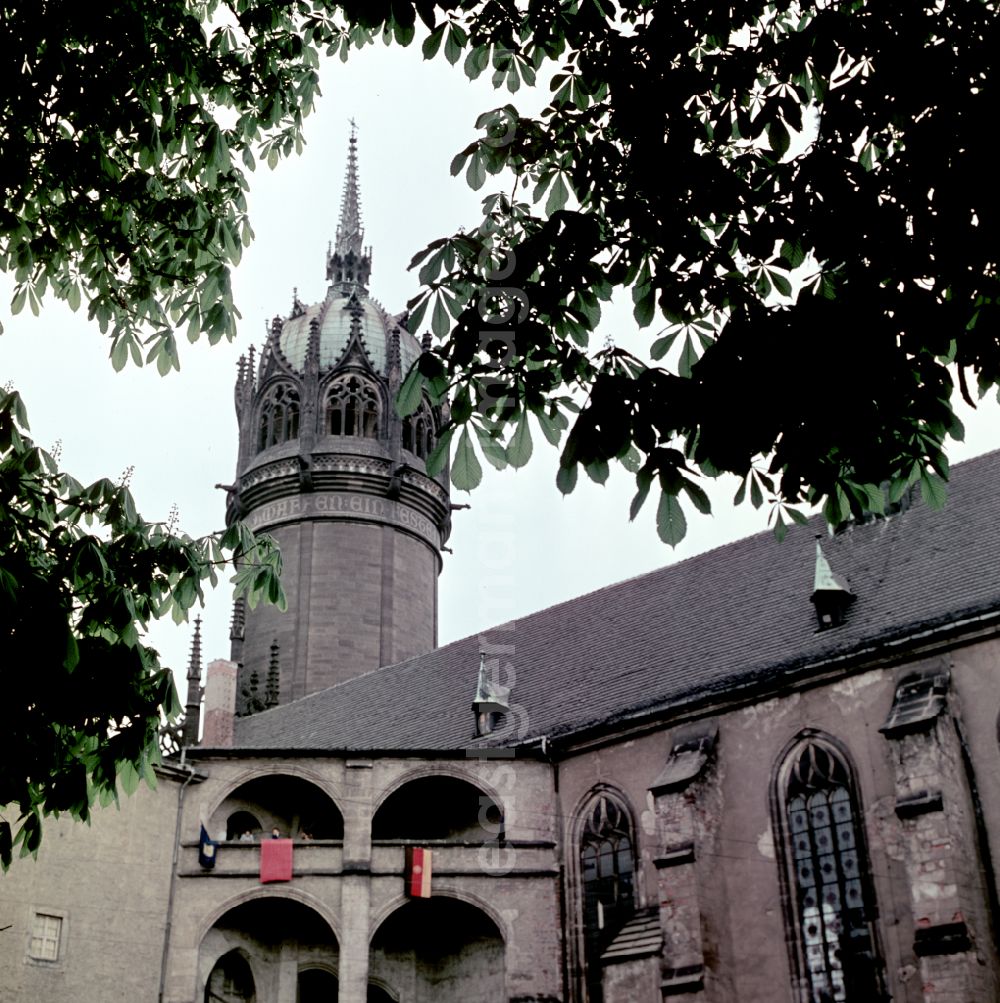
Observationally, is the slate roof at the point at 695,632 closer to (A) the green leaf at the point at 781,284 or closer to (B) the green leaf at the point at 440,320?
(A) the green leaf at the point at 781,284

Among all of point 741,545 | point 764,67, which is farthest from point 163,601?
point 741,545

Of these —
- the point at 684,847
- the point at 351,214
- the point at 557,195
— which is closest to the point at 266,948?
the point at 684,847

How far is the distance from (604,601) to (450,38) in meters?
23.7

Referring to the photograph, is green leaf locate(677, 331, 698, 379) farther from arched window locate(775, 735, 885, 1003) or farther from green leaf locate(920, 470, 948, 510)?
arched window locate(775, 735, 885, 1003)

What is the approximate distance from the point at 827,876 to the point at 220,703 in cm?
1698

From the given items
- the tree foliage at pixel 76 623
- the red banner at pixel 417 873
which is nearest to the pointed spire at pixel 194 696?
A: the red banner at pixel 417 873

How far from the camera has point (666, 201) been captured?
6.18m

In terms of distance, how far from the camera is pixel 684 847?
836 inches

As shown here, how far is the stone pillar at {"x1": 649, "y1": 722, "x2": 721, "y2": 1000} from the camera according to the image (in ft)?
67.0

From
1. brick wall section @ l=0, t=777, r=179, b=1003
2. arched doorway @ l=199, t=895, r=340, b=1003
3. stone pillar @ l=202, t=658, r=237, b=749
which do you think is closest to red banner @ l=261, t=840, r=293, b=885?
arched doorway @ l=199, t=895, r=340, b=1003

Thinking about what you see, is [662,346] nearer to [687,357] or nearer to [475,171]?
[687,357]

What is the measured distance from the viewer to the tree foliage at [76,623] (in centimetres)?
728

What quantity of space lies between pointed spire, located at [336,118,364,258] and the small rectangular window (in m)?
29.0

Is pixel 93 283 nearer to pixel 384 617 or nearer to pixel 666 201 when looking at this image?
pixel 666 201
